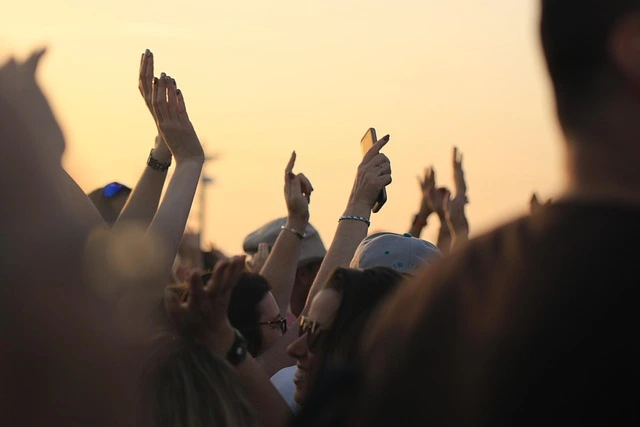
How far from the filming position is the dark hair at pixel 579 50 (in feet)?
4.93

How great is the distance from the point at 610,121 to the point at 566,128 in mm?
58

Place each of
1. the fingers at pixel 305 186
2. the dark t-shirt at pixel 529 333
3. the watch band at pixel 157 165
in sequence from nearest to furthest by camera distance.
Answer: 1. the dark t-shirt at pixel 529 333
2. the watch band at pixel 157 165
3. the fingers at pixel 305 186

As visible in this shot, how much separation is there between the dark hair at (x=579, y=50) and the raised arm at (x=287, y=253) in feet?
12.7

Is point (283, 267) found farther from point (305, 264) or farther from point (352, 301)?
point (352, 301)

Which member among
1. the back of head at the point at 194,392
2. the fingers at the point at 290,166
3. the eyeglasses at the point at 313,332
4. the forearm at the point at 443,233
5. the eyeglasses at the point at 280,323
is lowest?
the back of head at the point at 194,392

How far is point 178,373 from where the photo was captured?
115 inches

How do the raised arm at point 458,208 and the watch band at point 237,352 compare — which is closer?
the watch band at point 237,352

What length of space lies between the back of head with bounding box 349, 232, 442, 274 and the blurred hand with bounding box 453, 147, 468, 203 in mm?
3113

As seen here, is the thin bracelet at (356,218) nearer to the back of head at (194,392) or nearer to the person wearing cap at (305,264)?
the person wearing cap at (305,264)

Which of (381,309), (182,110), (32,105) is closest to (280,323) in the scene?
(182,110)

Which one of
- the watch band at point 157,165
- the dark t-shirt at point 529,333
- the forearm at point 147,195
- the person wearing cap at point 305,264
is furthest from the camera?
the person wearing cap at point 305,264

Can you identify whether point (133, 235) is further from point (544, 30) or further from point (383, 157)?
point (383, 157)

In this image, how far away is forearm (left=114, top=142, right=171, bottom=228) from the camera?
3.85 meters

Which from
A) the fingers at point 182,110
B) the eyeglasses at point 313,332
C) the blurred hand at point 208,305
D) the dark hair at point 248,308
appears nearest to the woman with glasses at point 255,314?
the dark hair at point 248,308
